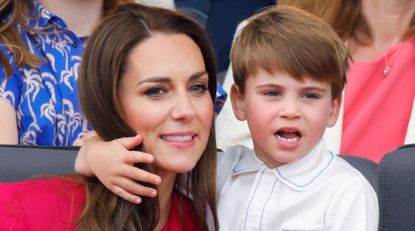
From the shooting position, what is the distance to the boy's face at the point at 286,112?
1.73 metres

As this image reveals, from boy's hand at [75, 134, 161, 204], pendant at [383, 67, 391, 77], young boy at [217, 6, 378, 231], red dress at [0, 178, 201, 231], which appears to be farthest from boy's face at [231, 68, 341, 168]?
pendant at [383, 67, 391, 77]

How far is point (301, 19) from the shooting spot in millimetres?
1820

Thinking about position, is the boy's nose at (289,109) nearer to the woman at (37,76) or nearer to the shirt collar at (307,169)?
the shirt collar at (307,169)

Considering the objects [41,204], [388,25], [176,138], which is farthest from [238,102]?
[388,25]

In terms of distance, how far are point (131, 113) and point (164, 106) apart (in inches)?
2.5

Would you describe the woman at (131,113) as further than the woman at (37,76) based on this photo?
No

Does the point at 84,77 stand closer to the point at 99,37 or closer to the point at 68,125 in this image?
the point at 99,37

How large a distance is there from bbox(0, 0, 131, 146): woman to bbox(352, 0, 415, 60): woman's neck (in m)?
0.77

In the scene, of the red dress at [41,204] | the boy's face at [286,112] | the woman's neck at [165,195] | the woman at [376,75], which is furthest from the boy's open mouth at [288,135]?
the woman at [376,75]

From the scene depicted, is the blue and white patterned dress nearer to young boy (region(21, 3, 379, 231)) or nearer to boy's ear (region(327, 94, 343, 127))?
young boy (region(21, 3, 379, 231))

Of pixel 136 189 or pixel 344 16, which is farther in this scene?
pixel 344 16

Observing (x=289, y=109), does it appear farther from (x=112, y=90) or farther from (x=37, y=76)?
(x=37, y=76)

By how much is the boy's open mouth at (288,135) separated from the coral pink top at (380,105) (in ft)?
1.89

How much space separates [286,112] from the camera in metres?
1.71
